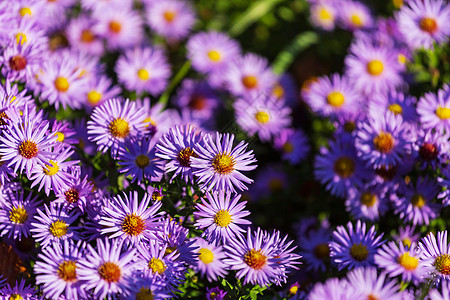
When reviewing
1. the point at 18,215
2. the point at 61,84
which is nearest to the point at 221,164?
the point at 18,215

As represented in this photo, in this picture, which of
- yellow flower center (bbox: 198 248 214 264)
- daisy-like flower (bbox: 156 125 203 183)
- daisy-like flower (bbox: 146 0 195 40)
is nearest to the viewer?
daisy-like flower (bbox: 156 125 203 183)

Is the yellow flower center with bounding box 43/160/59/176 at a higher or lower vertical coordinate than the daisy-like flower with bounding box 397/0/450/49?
lower

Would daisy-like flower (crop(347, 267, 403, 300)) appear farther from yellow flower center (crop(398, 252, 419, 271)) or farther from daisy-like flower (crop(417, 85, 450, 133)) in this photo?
daisy-like flower (crop(417, 85, 450, 133))

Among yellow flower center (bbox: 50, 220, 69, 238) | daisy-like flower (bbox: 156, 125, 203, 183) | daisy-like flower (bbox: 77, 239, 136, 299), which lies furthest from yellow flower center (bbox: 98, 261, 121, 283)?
daisy-like flower (bbox: 156, 125, 203, 183)

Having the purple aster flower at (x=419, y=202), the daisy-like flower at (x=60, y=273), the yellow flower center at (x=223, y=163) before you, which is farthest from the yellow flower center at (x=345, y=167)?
the daisy-like flower at (x=60, y=273)

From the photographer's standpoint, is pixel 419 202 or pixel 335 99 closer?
pixel 419 202

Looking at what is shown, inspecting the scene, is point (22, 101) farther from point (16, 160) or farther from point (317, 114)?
point (317, 114)

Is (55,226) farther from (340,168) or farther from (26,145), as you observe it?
(340,168)

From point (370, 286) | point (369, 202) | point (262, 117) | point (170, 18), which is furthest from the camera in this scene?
point (170, 18)

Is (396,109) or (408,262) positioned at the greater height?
(396,109)
